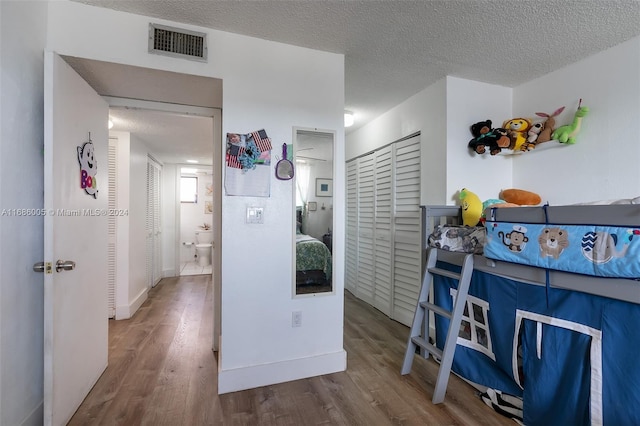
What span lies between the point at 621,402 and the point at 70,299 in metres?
2.79

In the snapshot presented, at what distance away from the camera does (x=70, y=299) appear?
1635 mm

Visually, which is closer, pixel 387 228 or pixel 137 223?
pixel 387 228

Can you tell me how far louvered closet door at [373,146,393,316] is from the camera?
10.9 ft

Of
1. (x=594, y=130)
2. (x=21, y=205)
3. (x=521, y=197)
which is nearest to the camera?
(x=21, y=205)

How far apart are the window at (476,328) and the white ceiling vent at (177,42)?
2402mm

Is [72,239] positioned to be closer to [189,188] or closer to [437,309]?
[437,309]

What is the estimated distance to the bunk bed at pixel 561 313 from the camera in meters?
1.24

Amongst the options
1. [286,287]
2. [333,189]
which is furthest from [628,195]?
[286,287]

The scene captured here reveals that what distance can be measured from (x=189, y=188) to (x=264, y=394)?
5.17m

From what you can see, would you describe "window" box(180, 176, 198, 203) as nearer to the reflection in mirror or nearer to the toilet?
the toilet

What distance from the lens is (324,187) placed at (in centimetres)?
218

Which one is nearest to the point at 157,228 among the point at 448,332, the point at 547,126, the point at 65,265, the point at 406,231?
the point at 65,265

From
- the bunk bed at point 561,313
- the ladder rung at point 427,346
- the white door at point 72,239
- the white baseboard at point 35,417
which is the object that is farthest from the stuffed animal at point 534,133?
the white baseboard at point 35,417

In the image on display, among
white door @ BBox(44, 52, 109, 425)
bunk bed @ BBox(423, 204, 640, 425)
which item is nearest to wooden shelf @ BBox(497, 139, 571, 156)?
bunk bed @ BBox(423, 204, 640, 425)
